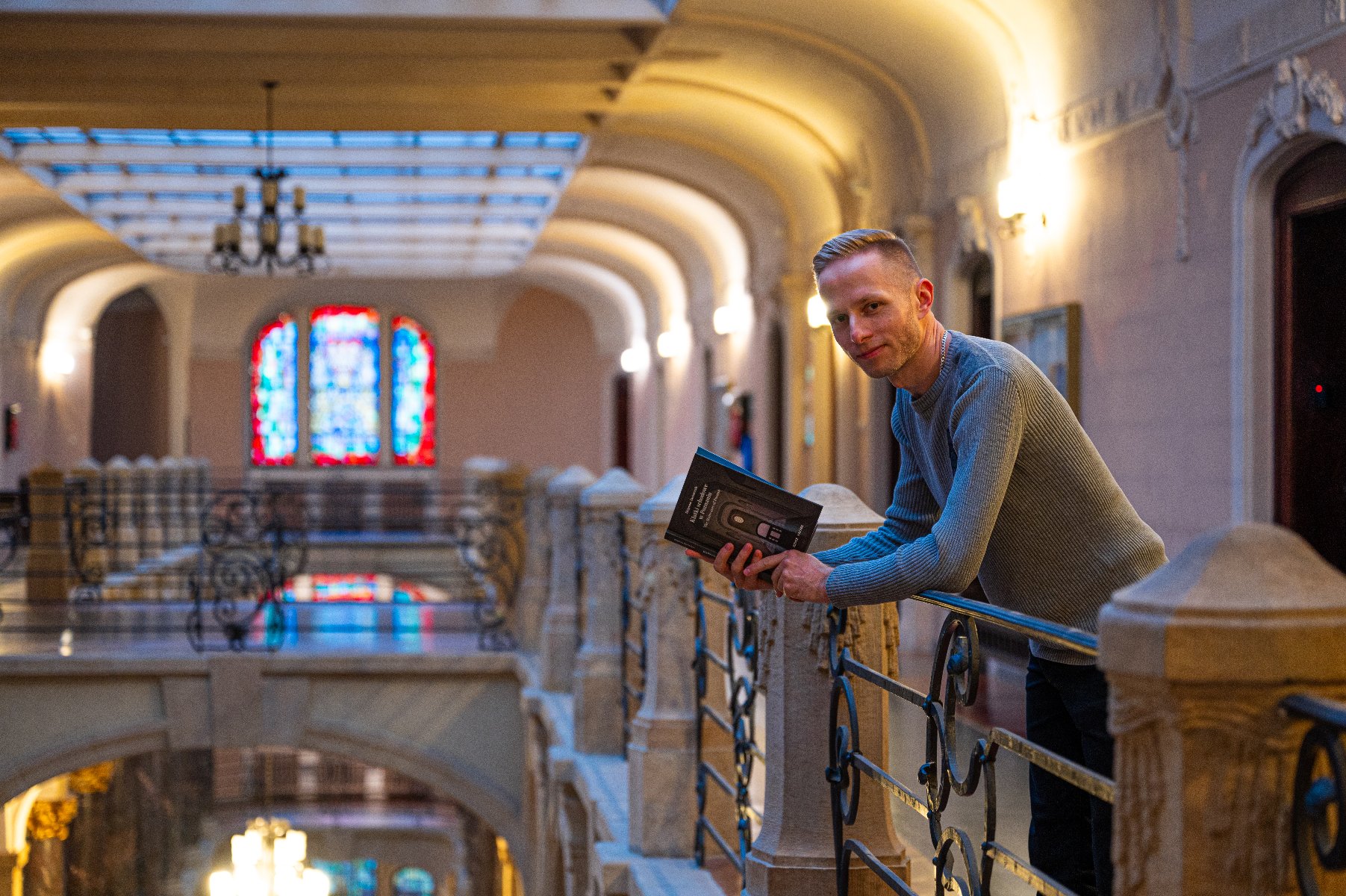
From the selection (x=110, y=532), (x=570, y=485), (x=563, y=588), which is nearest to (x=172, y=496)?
(x=110, y=532)

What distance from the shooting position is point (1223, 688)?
154cm

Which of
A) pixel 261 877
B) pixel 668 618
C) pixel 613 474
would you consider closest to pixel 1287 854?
pixel 668 618

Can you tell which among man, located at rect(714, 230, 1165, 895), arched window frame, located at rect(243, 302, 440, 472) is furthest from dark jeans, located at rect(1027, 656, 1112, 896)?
arched window frame, located at rect(243, 302, 440, 472)

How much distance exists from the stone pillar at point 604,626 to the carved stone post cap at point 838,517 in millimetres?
3344

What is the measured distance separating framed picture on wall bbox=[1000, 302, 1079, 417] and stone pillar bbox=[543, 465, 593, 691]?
8.84ft

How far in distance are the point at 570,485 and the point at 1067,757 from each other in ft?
20.6

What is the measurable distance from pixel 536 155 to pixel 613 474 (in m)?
8.47

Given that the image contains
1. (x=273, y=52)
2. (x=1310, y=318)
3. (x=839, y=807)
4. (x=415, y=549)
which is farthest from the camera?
(x=415, y=549)

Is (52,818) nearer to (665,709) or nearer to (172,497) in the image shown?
(172,497)

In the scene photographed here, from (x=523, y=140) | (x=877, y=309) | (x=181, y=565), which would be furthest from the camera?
(x=181, y=565)

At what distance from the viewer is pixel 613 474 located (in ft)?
23.4

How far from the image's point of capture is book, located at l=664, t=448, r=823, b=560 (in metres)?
2.64

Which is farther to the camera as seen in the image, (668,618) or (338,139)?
(338,139)

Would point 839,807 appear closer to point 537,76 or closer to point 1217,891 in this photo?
point 1217,891
